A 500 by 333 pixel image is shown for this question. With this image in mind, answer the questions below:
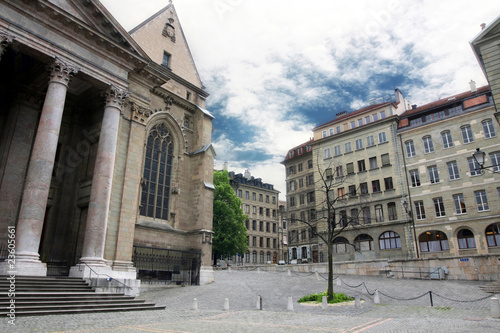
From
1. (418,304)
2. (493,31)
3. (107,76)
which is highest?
(493,31)

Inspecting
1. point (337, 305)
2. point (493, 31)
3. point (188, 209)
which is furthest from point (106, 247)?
point (493, 31)

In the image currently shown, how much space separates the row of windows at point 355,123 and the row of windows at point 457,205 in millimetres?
12973

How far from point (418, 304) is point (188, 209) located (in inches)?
657

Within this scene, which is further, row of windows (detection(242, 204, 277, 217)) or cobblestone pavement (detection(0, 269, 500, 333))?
row of windows (detection(242, 204, 277, 217))

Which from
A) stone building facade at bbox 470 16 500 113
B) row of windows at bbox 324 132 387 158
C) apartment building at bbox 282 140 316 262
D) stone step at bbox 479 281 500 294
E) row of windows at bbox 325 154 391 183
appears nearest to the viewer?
stone step at bbox 479 281 500 294

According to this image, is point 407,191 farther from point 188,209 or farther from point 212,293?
point 212,293

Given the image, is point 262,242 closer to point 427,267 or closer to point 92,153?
point 427,267

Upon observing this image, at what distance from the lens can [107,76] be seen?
19406 mm

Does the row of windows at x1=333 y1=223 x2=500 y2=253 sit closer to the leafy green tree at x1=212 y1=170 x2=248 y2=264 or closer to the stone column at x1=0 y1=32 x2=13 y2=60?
the leafy green tree at x1=212 y1=170 x2=248 y2=264

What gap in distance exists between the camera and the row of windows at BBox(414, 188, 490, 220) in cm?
3559

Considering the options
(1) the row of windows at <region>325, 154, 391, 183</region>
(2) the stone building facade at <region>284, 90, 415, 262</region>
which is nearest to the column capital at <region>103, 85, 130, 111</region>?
(2) the stone building facade at <region>284, 90, 415, 262</region>

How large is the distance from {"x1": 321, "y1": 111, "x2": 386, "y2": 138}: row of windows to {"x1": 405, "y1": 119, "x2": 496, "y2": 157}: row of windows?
5.78 meters

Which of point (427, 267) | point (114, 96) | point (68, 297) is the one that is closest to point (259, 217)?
point (427, 267)

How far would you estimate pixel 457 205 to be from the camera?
37188mm
